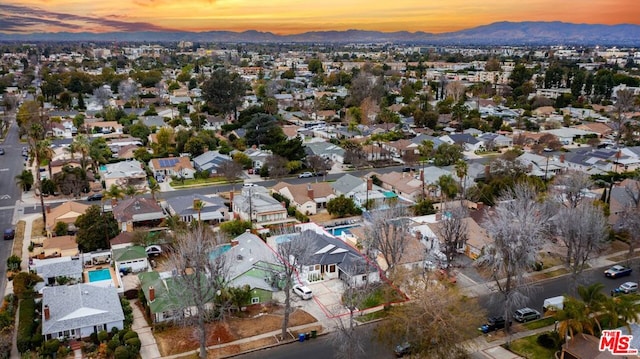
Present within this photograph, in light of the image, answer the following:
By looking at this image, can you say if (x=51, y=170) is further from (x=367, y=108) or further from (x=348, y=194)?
(x=367, y=108)

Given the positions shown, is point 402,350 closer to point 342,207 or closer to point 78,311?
point 78,311

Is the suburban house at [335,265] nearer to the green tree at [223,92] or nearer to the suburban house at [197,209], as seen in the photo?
the suburban house at [197,209]

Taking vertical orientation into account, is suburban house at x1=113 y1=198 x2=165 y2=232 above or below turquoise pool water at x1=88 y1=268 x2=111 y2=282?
above

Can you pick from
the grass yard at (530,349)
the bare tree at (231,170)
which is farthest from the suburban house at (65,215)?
the grass yard at (530,349)

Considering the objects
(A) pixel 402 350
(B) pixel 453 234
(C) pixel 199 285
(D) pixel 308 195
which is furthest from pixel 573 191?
(C) pixel 199 285

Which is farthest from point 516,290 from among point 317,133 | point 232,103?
point 232,103

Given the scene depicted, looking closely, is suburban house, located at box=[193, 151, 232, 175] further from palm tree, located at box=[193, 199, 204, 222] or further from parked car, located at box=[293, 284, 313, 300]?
parked car, located at box=[293, 284, 313, 300]

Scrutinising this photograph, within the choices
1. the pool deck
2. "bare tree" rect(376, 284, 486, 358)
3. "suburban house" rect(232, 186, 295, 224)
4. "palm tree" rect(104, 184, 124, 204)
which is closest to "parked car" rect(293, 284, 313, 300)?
"bare tree" rect(376, 284, 486, 358)
